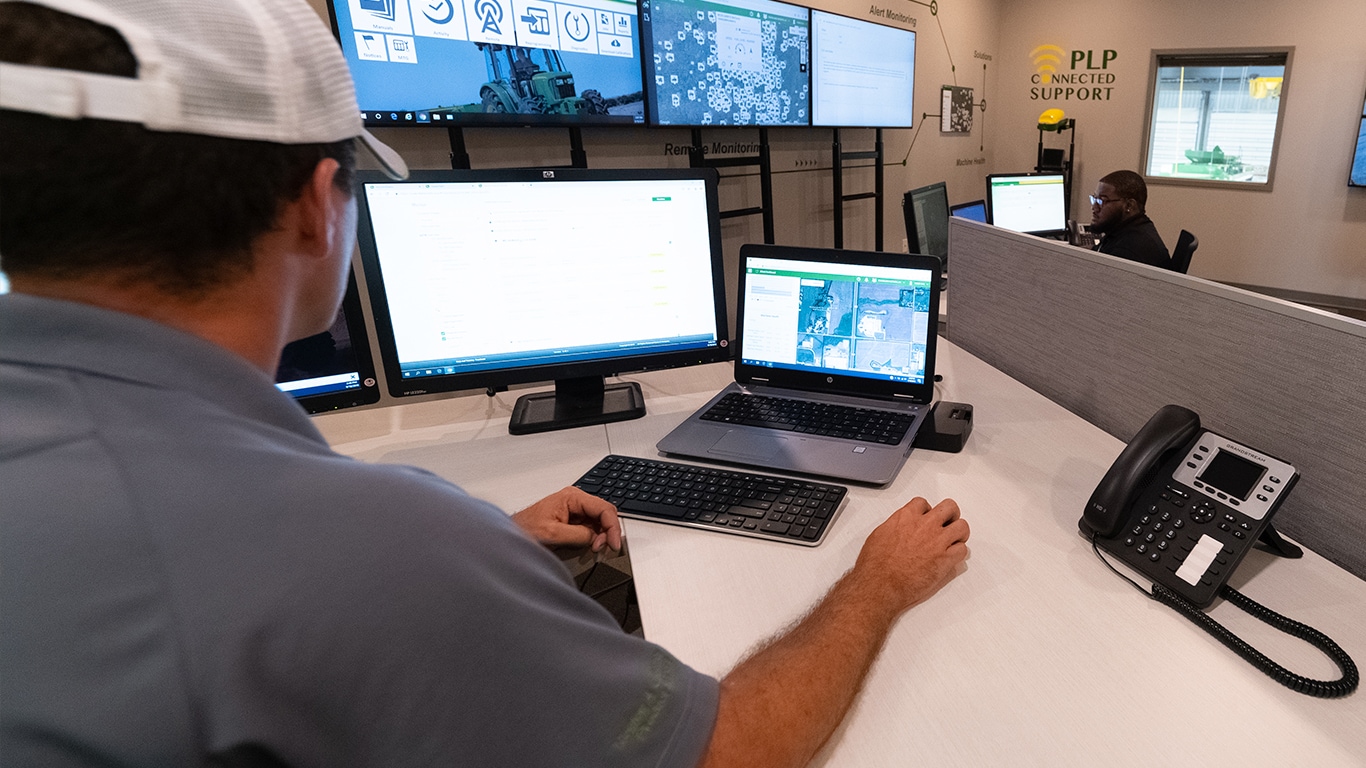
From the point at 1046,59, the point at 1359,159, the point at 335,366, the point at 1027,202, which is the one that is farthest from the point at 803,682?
the point at 1046,59

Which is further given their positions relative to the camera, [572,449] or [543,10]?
[543,10]

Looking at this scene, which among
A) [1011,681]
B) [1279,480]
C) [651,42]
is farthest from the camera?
[651,42]

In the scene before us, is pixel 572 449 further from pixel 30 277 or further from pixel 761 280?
pixel 30 277

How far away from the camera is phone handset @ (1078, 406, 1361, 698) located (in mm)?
710

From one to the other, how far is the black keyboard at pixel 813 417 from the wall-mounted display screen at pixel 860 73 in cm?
252

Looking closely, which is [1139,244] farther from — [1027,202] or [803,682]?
[803,682]

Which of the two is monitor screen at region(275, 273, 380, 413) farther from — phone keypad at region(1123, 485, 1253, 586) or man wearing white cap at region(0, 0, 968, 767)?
phone keypad at region(1123, 485, 1253, 586)

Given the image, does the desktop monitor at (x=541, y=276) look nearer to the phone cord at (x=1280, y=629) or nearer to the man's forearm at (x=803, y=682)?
the man's forearm at (x=803, y=682)

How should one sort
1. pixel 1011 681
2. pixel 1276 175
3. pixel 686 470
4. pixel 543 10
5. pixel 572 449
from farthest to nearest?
pixel 1276 175
pixel 543 10
pixel 572 449
pixel 686 470
pixel 1011 681

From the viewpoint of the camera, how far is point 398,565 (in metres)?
0.40

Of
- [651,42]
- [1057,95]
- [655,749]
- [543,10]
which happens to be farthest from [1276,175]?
[655,749]

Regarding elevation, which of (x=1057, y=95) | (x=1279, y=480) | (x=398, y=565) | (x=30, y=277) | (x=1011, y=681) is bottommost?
(x=1011, y=681)

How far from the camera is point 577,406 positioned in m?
1.35

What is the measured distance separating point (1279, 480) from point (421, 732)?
0.90 m
